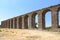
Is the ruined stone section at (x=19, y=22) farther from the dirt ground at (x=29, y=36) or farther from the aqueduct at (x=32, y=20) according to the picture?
the dirt ground at (x=29, y=36)

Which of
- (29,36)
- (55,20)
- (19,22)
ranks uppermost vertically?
(55,20)

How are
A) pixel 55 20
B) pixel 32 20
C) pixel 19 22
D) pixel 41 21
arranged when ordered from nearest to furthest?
pixel 55 20, pixel 41 21, pixel 32 20, pixel 19 22

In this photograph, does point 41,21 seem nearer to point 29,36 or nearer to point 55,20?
point 55,20

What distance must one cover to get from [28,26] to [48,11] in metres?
5.87

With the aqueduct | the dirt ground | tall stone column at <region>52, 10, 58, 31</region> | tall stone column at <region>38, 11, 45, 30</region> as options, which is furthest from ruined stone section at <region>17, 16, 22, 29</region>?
the dirt ground

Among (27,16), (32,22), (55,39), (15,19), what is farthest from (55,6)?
(15,19)

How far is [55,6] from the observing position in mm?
22219

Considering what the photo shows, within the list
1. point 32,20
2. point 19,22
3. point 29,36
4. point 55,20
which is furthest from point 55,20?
point 19,22

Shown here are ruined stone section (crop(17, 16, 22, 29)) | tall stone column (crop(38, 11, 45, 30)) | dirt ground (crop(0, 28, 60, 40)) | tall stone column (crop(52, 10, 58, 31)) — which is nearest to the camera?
dirt ground (crop(0, 28, 60, 40))

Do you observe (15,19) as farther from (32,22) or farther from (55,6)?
(55,6)

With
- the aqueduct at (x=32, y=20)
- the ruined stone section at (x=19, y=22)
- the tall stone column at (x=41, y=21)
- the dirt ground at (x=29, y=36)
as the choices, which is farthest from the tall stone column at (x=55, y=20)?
the ruined stone section at (x=19, y=22)

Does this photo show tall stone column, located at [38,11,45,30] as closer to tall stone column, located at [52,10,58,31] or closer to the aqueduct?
the aqueduct

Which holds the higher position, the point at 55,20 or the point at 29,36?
the point at 55,20

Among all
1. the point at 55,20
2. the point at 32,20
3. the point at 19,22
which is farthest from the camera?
the point at 19,22
